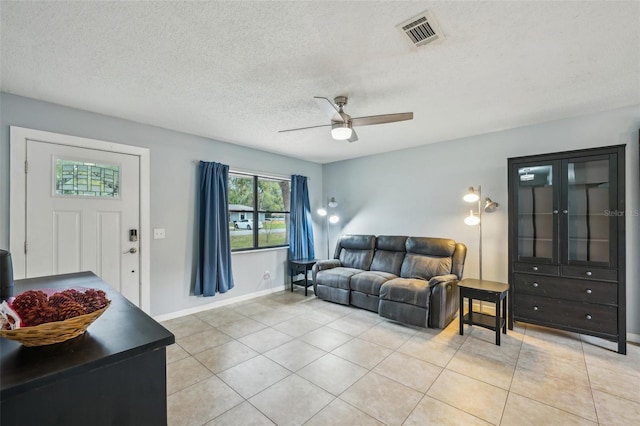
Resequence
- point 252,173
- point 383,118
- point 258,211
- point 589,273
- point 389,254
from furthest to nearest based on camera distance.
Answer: point 258,211, point 252,173, point 389,254, point 589,273, point 383,118

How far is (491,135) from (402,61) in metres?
2.49

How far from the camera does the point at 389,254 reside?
4.57 metres

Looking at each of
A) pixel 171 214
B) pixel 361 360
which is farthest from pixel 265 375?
pixel 171 214

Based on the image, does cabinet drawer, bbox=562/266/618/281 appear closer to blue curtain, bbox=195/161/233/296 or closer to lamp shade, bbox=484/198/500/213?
lamp shade, bbox=484/198/500/213

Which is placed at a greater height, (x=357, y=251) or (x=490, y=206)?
(x=490, y=206)

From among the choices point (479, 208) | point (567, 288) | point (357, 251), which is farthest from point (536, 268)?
point (357, 251)

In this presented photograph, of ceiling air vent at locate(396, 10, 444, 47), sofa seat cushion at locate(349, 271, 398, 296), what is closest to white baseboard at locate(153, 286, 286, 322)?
sofa seat cushion at locate(349, 271, 398, 296)

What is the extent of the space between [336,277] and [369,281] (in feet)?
1.87

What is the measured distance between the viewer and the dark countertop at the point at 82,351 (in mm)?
768

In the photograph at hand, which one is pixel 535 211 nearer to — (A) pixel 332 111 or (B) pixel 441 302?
(B) pixel 441 302

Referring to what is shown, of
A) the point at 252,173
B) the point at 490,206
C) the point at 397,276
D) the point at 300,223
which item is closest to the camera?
the point at 490,206

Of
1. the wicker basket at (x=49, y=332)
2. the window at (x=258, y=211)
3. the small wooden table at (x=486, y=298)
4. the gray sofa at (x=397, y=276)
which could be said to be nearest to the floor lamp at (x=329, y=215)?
the gray sofa at (x=397, y=276)

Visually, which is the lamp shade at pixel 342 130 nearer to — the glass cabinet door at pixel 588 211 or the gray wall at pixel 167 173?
the gray wall at pixel 167 173

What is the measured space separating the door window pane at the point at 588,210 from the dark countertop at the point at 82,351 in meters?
3.87
